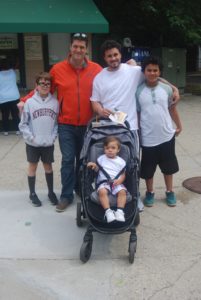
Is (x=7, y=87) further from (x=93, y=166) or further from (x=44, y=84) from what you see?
(x=93, y=166)

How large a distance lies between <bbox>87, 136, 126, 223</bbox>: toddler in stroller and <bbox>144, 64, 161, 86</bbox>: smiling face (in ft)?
2.64

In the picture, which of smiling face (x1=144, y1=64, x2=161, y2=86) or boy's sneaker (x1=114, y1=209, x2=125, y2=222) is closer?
boy's sneaker (x1=114, y1=209, x2=125, y2=222)

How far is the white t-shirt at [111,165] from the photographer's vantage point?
4133 mm

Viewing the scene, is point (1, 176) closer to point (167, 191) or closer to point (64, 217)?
point (64, 217)

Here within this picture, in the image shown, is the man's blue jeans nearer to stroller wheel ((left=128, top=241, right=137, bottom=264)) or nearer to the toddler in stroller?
the toddler in stroller

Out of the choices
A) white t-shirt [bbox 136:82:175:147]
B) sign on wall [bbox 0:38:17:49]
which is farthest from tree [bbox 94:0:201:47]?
white t-shirt [bbox 136:82:175:147]

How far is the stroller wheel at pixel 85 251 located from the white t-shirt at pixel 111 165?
0.60 metres

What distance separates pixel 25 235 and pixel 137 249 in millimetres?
1157

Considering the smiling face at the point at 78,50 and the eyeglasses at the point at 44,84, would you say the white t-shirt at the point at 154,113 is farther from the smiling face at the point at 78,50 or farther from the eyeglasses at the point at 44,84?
the eyeglasses at the point at 44,84

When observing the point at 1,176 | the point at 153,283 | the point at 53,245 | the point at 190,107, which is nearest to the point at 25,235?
the point at 53,245

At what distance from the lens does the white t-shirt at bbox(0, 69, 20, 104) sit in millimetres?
8766

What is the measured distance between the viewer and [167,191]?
5.21 metres

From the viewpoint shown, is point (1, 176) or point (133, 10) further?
point (133, 10)

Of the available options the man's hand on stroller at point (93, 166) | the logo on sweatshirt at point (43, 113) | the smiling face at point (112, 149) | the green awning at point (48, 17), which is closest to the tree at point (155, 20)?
the green awning at point (48, 17)
